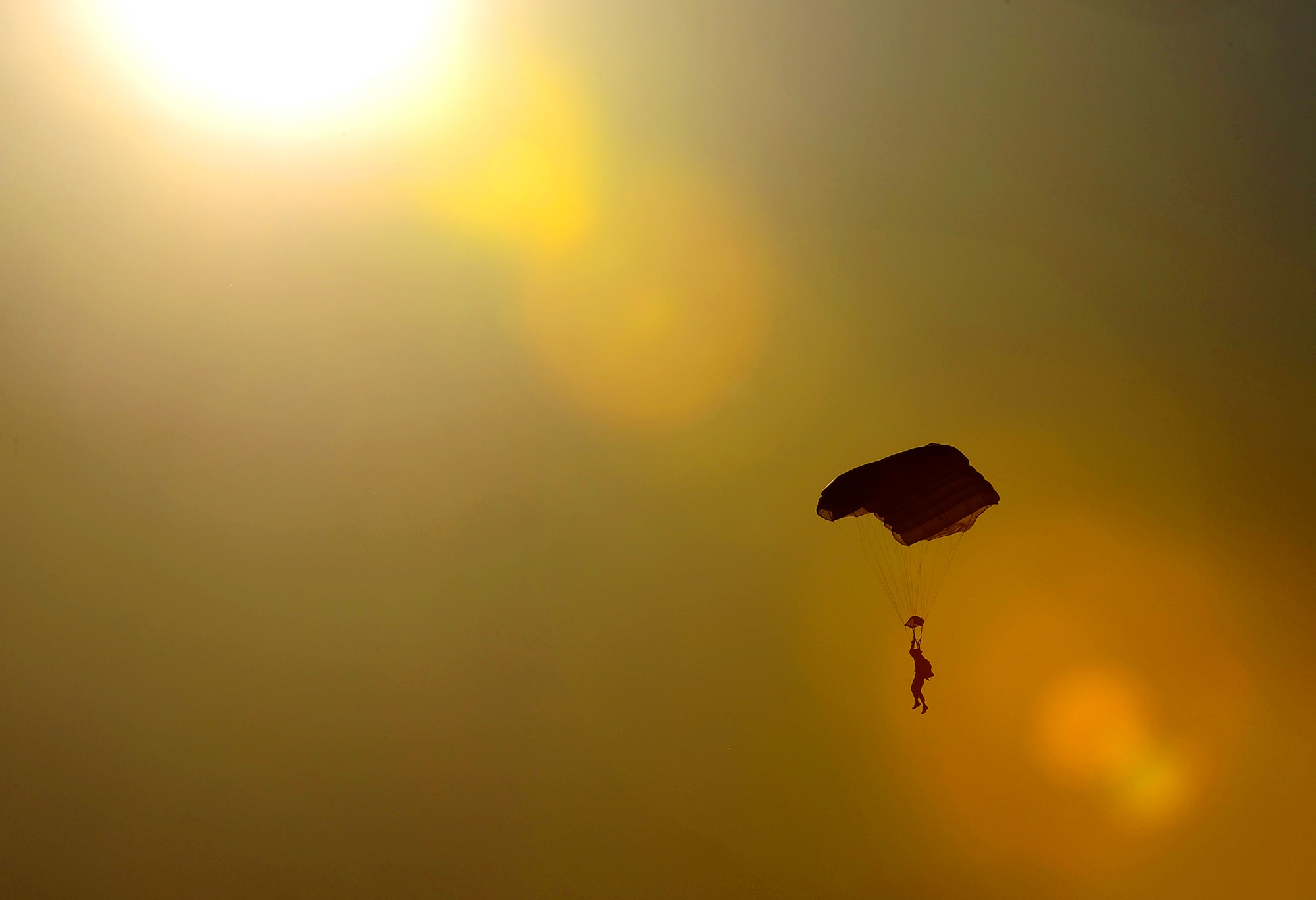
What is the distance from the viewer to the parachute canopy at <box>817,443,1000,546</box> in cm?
663

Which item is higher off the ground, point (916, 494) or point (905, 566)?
point (905, 566)

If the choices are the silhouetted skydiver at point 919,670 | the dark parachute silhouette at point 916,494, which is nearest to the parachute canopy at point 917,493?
the dark parachute silhouette at point 916,494

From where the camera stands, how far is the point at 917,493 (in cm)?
679

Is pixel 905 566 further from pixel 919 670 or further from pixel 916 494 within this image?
pixel 916 494

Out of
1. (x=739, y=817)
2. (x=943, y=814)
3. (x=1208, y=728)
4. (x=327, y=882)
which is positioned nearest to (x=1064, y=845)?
(x=943, y=814)

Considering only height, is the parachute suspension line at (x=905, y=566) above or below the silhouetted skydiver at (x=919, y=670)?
above

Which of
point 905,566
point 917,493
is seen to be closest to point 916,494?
point 917,493

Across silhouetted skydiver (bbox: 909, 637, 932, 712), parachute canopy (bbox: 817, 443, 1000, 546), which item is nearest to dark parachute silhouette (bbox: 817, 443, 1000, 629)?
parachute canopy (bbox: 817, 443, 1000, 546)

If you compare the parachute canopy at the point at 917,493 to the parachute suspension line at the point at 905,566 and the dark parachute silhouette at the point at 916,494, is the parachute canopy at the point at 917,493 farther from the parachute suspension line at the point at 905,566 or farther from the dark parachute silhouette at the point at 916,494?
the parachute suspension line at the point at 905,566

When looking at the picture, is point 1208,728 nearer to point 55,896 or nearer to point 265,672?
point 265,672

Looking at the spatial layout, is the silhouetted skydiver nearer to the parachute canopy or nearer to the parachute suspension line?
the parachute suspension line

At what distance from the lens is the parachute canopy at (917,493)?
663 centimetres

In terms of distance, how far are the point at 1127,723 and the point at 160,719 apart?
1200 centimetres

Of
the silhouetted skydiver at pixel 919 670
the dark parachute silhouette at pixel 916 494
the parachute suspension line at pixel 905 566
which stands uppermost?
the parachute suspension line at pixel 905 566
